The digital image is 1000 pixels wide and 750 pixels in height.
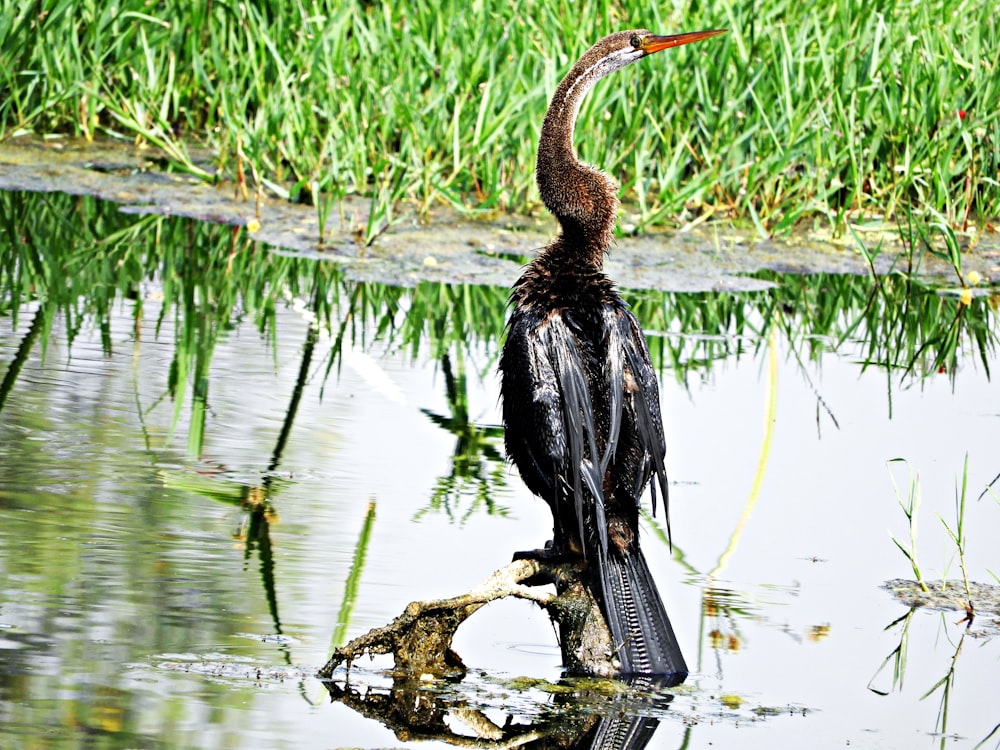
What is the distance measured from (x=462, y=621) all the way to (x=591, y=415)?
1.93 feet

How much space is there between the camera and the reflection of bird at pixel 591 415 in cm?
386

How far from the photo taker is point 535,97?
27.2 ft

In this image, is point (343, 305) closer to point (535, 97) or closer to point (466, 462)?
point (535, 97)

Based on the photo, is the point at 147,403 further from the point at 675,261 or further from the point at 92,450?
the point at 675,261

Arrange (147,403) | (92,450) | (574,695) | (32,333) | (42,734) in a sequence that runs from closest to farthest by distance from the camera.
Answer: (42,734) < (574,695) < (92,450) < (147,403) < (32,333)

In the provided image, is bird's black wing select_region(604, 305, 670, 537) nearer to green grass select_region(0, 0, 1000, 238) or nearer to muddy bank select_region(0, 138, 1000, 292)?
muddy bank select_region(0, 138, 1000, 292)

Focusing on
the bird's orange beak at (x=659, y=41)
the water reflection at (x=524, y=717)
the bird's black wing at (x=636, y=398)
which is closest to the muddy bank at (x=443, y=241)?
the bird's orange beak at (x=659, y=41)

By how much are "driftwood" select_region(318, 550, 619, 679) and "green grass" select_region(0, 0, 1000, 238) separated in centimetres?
433

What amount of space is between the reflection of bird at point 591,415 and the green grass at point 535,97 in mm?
3907

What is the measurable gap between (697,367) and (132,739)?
12.1 feet

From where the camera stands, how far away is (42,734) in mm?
3195

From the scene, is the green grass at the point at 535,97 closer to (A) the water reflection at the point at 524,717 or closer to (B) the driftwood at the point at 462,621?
(B) the driftwood at the point at 462,621

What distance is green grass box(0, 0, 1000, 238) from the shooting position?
27.6 ft

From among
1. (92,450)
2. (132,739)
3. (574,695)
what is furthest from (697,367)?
(132,739)
